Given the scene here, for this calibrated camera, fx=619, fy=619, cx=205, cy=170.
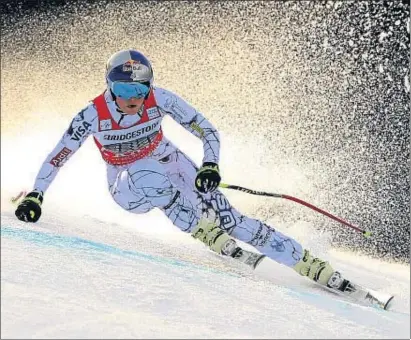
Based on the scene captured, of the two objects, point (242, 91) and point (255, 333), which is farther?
point (242, 91)

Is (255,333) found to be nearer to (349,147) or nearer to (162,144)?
(162,144)

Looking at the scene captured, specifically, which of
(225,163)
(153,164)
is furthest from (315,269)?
(225,163)

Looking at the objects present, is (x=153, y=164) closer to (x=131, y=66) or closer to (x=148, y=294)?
(x=131, y=66)

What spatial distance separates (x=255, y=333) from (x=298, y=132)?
281 inches

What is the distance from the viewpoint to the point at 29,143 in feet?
22.8

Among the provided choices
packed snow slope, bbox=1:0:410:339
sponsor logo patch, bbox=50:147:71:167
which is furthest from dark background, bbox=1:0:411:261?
sponsor logo patch, bbox=50:147:71:167

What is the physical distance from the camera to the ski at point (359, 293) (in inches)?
119

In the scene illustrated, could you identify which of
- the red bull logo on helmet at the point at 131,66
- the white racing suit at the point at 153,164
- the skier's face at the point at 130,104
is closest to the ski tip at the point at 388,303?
the white racing suit at the point at 153,164

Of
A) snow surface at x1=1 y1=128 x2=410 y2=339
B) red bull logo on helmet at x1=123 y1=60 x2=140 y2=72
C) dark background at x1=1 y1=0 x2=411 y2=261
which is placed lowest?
snow surface at x1=1 y1=128 x2=410 y2=339

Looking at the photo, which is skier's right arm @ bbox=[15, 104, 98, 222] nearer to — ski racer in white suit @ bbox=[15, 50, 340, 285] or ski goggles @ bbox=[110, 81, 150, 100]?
ski racer in white suit @ bbox=[15, 50, 340, 285]

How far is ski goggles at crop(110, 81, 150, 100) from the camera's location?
127 inches

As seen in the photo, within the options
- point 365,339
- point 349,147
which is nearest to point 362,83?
point 349,147

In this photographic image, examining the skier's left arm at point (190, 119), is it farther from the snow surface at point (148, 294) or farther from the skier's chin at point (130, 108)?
the snow surface at point (148, 294)

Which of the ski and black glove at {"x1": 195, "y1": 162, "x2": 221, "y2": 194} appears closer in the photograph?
the ski
